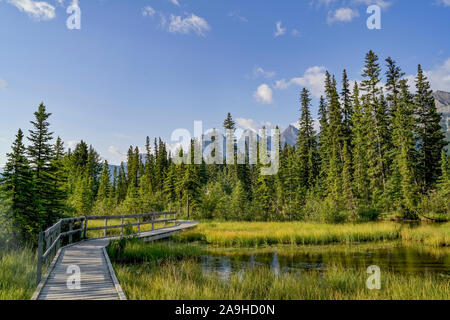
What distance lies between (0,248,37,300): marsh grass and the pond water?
6.26 meters

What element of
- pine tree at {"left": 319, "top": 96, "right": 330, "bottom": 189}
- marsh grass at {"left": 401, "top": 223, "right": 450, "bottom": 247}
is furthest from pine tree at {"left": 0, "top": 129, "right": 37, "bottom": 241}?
pine tree at {"left": 319, "top": 96, "right": 330, "bottom": 189}

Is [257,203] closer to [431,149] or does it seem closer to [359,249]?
[359,249]

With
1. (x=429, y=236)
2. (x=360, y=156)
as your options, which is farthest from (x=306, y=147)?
(x=429, y=236)

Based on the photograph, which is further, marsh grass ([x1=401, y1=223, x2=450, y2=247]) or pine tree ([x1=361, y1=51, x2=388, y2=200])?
pine tree ([x1=361, y1=51, x2=388, y2=200])

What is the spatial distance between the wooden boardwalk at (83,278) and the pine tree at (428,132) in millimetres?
49630

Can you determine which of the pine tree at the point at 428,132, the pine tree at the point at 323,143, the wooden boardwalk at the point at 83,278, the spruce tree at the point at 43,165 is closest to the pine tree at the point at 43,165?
the spruce tree at the point at 43,165

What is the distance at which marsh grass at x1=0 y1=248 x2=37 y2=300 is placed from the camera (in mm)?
6660

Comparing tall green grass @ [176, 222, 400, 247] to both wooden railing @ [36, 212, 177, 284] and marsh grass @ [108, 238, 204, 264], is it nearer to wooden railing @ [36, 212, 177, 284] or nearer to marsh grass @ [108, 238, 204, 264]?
marsh grass @ [108, 238, 204, 264]

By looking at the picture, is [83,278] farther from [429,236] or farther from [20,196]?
[429,236]

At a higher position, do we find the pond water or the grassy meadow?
the grassy meadow

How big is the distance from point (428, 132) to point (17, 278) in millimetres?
57303

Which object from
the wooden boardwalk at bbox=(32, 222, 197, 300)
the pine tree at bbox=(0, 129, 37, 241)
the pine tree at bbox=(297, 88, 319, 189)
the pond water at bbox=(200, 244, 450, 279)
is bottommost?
the pond water at bbox=(200, 244, 450, 279)

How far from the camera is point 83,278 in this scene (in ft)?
26.4
